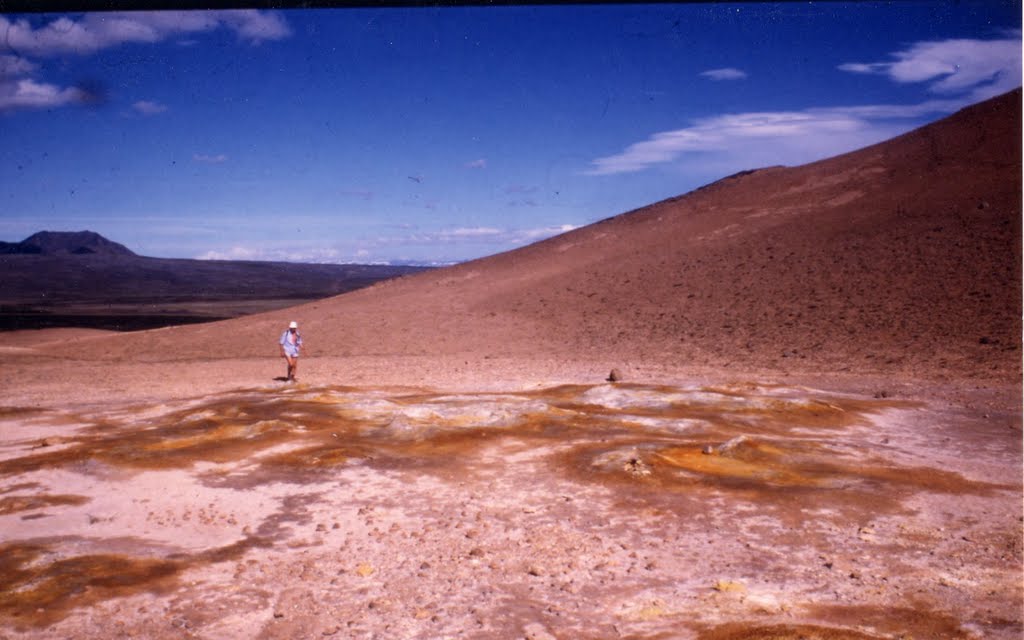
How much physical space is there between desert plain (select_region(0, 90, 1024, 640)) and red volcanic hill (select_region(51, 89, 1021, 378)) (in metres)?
0.21

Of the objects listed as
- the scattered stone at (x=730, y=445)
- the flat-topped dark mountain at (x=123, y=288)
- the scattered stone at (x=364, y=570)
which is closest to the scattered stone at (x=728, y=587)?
the scattered stone at (x=364, y=570)

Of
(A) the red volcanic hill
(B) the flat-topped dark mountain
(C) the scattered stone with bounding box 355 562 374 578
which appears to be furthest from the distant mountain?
(C) the scattered stone with bounding box 355 562 374 578

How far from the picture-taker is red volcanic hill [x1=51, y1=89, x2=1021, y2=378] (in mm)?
20234

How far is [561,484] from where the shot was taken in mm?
8125

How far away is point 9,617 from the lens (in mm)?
5020

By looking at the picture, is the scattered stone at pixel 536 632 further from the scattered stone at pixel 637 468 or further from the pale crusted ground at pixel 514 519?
the scattered stone at pixel 637 468

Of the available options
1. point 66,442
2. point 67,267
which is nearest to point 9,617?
point 66,442

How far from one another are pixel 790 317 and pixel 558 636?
66.4ft

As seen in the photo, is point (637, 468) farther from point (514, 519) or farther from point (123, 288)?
point (123, 288)

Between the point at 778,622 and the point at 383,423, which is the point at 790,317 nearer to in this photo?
the point at 383,423

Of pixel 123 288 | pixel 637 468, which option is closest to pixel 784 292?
pixel 637 468

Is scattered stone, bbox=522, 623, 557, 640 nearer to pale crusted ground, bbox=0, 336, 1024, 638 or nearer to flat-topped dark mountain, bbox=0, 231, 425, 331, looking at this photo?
pale crusted ground, bbox=0, 336, 1024, 638

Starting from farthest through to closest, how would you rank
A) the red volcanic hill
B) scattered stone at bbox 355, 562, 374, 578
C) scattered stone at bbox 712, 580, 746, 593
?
the red volcanic hill < scattered stone at bbox 355, 562, 374, 578 < scattered stone at bbox 712, 580, 746, 593

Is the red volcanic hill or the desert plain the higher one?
the red volcanic hill
